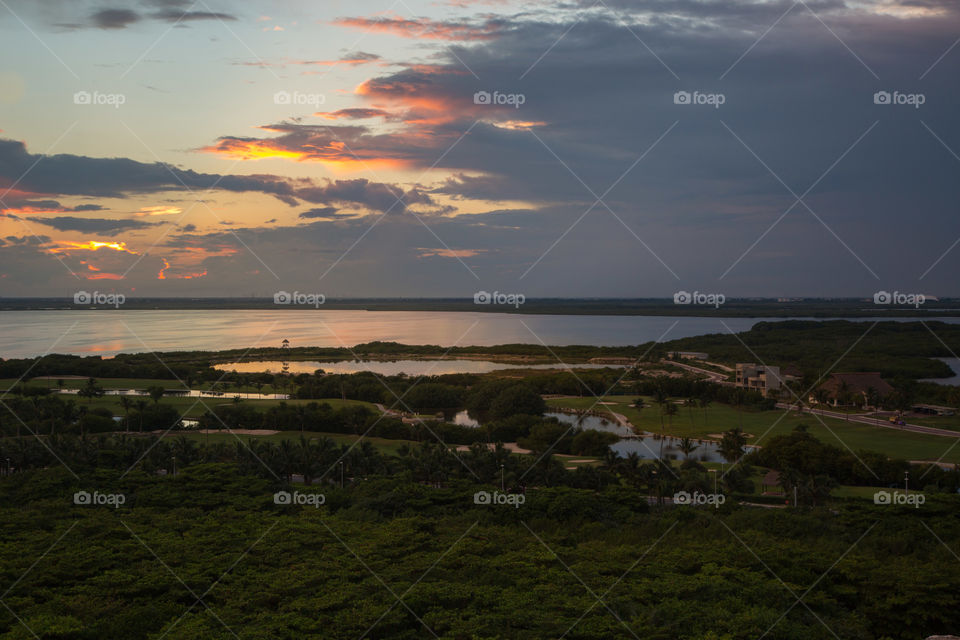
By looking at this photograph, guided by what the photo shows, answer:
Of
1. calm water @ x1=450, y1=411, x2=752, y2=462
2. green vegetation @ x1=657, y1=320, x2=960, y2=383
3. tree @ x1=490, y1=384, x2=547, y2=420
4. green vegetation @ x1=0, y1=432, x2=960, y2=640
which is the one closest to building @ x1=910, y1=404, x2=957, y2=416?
green vegetation @ x1=657, y1=320, x2=960, y2=383

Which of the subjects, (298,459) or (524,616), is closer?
(524,616)

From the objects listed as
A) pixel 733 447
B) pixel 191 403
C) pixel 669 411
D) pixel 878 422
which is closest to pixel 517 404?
pixel 669 411

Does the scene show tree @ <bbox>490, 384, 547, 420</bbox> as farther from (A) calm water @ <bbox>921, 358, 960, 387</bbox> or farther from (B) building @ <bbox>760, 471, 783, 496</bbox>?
(A) calm water @ <bbox>921, 358, 960, 387</bbox>

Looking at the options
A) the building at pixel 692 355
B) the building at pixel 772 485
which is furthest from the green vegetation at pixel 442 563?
the building at pixel 692 355

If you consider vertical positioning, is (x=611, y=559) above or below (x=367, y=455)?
below

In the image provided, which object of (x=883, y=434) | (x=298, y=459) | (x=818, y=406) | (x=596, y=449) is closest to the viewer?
(x=298, y=459)

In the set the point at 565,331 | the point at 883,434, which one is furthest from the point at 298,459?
the point at 565,331

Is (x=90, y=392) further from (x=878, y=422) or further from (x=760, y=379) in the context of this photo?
(x=878, y=422)

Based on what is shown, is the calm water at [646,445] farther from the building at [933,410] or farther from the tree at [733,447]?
the building at [933,410]

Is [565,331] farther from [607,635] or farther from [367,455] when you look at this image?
[607,635]
